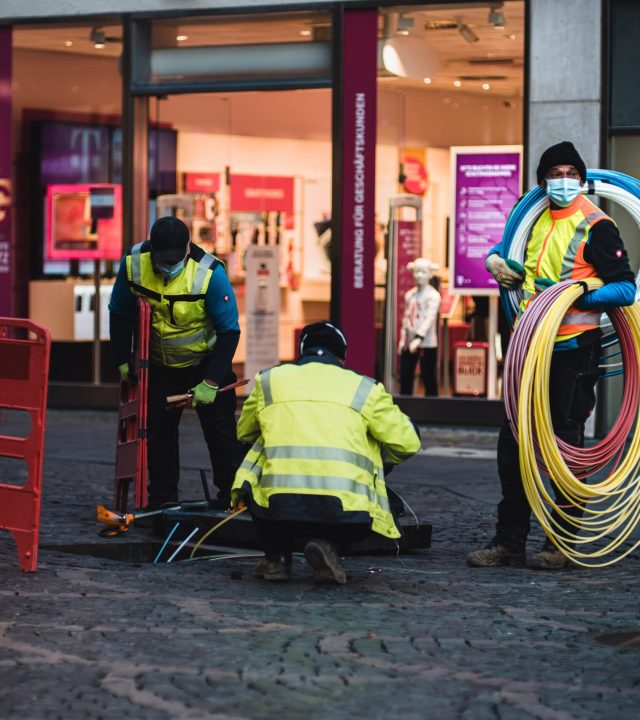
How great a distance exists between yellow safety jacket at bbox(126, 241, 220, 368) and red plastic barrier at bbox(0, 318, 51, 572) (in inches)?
46.7

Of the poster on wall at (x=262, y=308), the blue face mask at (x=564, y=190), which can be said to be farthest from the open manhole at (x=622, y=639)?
the poster on wall at (x=262, y=308)

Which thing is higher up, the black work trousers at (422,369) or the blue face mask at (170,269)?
the blue face mask at (170,269)

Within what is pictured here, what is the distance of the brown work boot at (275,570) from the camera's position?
7.08 metres

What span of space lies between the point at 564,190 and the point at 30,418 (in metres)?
2.82

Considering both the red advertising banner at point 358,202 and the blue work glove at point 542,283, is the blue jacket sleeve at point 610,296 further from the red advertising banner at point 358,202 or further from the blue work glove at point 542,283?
the red advertising banner at point 358,202

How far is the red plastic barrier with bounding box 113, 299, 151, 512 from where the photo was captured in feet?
27.8

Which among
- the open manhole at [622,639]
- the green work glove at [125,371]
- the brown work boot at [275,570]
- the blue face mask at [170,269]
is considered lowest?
the open manhole at [622,639]

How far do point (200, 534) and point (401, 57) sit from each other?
280 inches

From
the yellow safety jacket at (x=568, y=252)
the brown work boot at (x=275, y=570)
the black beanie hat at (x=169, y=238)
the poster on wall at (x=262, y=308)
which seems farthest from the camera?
the poster on wall at (x=262, y=308)

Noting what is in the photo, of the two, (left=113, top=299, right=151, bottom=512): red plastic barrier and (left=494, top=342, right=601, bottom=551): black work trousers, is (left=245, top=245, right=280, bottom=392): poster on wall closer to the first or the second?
(left=113, top=299, right=151, bottom=512): red plastic barrier

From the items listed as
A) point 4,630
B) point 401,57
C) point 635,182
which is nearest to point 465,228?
point 401,57

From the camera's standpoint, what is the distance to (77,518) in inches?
351

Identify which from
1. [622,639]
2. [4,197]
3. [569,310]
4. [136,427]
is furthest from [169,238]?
[4,197]

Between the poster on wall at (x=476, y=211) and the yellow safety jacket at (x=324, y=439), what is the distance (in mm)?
6997
